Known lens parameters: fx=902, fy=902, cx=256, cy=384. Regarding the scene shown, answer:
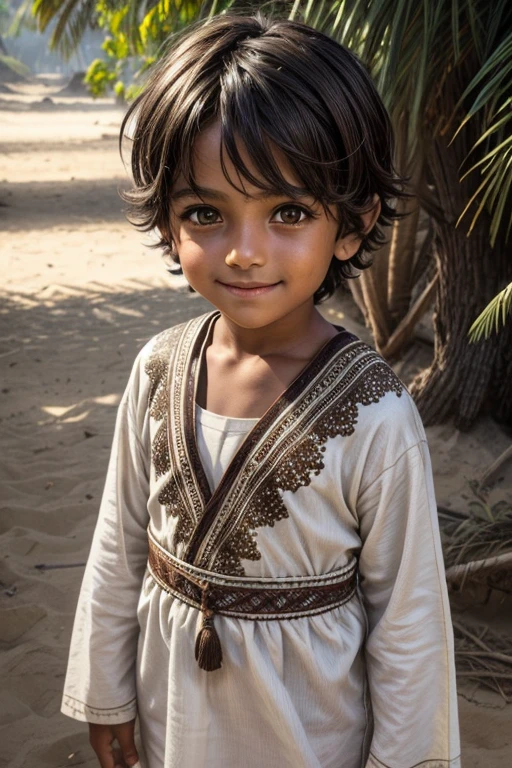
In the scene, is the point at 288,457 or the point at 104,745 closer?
the point at 288,457

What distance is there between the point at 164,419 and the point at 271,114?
1.63ft

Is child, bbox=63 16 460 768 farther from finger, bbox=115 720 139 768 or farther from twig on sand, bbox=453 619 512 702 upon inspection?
twig on sand, bbox=453 619 512 702

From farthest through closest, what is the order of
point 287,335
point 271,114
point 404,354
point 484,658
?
point 404,354 → point 484,658 → point 287,335 → point 271,114

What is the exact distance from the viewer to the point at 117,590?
1517 mm

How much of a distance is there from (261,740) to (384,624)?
253mm

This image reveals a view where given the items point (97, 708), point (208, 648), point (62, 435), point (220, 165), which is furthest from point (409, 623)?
point (62, 435)

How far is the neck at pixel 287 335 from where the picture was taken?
1.39m

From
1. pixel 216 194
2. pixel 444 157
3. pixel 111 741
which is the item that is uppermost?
pixel 216 194

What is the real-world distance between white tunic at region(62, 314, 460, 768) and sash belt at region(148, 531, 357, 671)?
0.05ft

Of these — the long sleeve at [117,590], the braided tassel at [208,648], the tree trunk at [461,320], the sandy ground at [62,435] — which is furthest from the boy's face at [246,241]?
the tree trunk at [461,320]

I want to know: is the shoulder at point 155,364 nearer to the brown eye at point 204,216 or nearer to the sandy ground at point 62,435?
the brown eye at point 204,216

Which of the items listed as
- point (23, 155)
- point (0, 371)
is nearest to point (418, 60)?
point (0, 371)

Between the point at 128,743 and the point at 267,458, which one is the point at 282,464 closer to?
the point at 267,458

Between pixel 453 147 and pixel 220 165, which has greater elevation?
pixel 220 165
